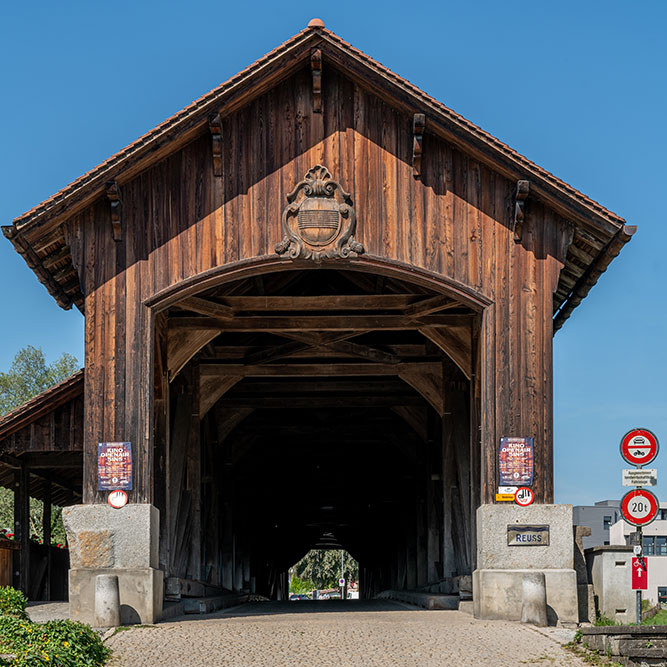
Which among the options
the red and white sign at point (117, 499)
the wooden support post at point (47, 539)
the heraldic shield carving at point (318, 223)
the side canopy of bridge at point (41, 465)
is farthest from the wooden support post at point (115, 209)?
the wooden support post at point (47, 539)

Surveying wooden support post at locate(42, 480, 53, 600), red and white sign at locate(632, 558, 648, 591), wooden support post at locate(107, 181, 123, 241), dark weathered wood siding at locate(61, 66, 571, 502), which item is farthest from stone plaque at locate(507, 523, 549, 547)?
wooden support post at locate(42, 480, 53, 600)

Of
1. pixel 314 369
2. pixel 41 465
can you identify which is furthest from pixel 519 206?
pixel 41 465

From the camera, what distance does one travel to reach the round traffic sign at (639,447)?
1463 cm

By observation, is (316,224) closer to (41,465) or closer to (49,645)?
(49,645)

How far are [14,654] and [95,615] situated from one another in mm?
4691

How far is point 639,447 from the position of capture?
48.2 feet

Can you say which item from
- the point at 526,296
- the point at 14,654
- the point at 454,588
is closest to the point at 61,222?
the point at 526,296

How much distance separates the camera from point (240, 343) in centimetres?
2645

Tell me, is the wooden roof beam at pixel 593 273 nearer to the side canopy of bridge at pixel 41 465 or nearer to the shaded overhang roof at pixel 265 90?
the shaded overhang roof at pixel 265 90

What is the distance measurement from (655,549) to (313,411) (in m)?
53.6

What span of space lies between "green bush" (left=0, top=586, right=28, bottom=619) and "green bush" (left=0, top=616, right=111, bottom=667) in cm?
172

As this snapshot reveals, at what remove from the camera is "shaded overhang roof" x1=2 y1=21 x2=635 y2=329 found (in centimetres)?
1766

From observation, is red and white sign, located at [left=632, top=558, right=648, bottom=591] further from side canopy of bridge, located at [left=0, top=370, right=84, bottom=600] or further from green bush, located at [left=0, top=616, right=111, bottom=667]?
side canopy of bridge, located at [left=0, top=370, right=84, bottom=600]

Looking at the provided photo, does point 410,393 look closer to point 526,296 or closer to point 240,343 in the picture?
point 240,343
